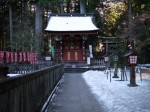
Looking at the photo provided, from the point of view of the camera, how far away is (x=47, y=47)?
2483 inches

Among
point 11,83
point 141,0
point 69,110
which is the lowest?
point 69,110

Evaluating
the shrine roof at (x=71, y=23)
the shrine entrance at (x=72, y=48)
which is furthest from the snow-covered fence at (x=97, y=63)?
the shrine roof at (x=71, y=23)

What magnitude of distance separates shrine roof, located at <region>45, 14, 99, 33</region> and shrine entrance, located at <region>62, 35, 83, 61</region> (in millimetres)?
1527

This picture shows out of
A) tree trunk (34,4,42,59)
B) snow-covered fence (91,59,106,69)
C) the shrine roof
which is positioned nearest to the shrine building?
the shrine roof

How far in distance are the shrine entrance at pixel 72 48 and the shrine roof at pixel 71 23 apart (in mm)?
1527

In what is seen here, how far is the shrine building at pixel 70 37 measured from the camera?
160 feet

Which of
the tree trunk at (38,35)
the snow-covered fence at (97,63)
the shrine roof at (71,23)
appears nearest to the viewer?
the snow-covered fence at (97,63)

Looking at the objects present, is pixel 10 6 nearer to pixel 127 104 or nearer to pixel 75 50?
pixel 75 50

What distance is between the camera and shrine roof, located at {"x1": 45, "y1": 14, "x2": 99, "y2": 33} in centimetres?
4885

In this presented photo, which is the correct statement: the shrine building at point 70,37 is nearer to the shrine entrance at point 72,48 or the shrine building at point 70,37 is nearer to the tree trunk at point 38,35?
the shrine entrance at point 72,48

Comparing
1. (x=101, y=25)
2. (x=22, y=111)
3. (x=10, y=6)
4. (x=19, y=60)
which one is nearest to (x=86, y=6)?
(x=101, y=25)

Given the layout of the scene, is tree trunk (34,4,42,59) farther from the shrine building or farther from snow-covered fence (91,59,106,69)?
snow-covered fence (91,59,106,69)

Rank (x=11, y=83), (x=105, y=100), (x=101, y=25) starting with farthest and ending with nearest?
(x=101, y=25), (x=105, y=100), (x=11, y=83)

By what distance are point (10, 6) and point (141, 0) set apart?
915 inches
